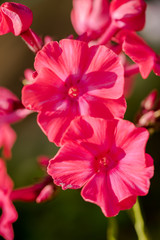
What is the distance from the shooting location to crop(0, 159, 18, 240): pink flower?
1.08 m

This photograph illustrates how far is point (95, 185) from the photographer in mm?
889

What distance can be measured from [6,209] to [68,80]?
495 millimetres

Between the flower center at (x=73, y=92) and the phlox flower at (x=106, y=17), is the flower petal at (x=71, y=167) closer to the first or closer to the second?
the flower center at (x=73, y=92)

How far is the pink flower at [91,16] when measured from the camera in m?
1.21

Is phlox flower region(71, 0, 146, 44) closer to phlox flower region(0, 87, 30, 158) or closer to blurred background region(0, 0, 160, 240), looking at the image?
phlox flower region(0, 87, 30, 158)

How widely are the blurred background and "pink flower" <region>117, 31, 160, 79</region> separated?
136 centimetres

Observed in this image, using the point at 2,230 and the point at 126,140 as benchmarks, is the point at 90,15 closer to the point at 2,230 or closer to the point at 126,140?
the point at 126,140

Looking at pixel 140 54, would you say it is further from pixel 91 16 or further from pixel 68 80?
pixel 91 16

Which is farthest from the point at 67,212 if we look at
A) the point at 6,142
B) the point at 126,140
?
the point at 126,140

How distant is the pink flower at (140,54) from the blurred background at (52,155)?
136cm

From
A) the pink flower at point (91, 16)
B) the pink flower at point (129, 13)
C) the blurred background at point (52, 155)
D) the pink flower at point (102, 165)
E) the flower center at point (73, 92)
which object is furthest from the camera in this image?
the blurred background at point (52, 155)

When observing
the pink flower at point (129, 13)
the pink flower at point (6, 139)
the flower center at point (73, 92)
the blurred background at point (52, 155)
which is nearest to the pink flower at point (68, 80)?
the flower center at point (73, 92)

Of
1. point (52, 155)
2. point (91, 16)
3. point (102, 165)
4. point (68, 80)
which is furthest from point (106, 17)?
point (52, 155)

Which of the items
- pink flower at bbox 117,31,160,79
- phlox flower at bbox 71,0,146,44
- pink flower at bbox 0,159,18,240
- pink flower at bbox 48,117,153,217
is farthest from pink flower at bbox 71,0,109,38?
pink flower at bbox 0,159,18,240
